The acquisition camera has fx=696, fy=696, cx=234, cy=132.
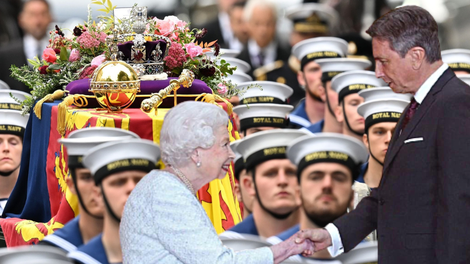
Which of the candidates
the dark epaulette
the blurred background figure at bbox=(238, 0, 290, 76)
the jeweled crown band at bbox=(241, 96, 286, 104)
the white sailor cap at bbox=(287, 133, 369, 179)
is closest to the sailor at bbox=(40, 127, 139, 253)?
the white sailor cap at bbox=(287, 133, 369, 179)

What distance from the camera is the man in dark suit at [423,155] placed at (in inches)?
92.2

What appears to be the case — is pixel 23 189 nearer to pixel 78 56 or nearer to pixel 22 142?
pixel 22 142

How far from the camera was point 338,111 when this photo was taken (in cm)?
490

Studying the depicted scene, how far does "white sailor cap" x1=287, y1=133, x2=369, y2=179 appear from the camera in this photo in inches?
112

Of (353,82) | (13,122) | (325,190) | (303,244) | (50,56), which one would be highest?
(50,56)

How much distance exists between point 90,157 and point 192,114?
31.1 inches

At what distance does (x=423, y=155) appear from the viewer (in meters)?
2.42

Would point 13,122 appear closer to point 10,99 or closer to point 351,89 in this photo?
point 10,99

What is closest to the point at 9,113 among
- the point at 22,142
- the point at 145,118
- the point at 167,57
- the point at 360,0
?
the point at 22,142

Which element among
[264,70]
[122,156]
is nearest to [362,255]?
[122,156]

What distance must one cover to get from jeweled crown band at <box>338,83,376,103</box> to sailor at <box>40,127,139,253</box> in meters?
2.34

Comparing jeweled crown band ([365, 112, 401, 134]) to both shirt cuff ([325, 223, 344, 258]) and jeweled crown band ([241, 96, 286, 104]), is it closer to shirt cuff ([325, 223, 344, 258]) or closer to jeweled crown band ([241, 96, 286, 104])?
jeweled crown band ([241, 96, 286, 104])

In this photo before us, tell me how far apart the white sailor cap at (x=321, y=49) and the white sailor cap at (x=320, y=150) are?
3086 mm

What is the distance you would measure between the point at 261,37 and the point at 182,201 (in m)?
5.58
